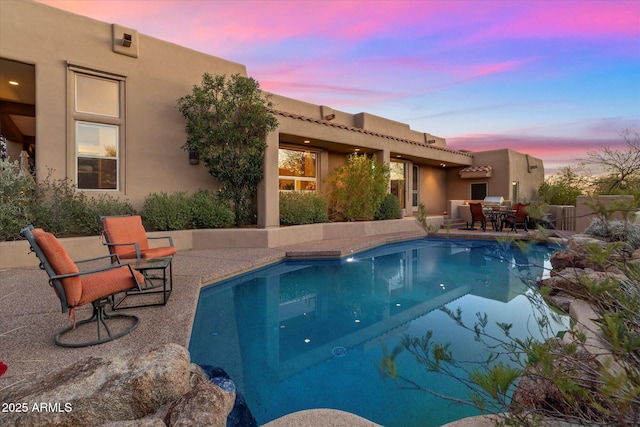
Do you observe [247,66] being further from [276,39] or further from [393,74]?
[393,74]

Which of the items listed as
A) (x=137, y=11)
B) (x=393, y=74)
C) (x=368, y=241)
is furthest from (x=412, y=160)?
(x=137, y=11)

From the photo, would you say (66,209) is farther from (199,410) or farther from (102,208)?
(199,410)

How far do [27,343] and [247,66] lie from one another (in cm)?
1028

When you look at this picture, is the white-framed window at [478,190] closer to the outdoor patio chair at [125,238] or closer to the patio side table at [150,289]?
the outdoor patio chair at [125,238]

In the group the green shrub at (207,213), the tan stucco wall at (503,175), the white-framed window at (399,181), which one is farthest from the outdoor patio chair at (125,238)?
the tan stucco wall at (503,175)

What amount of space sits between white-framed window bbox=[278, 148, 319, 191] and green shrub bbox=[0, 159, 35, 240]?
705 centimetres

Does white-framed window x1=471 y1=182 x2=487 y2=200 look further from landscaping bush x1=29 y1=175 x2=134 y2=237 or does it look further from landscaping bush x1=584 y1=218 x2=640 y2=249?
landscaping bush x1=29 y1=175 x2=134 y2=237

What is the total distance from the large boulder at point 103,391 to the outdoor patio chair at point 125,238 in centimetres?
240

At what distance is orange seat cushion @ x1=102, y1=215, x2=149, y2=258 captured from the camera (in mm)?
4637

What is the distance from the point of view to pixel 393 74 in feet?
42.4

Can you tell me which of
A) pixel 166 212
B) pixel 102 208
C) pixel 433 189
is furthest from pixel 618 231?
pixel 433 189

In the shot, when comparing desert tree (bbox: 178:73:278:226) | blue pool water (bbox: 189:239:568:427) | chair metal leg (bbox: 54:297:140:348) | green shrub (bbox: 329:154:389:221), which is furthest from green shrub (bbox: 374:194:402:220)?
chair metal leg (bbox: 54:297:140:348)

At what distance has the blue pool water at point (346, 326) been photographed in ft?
9.27

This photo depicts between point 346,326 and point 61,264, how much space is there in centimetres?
334
